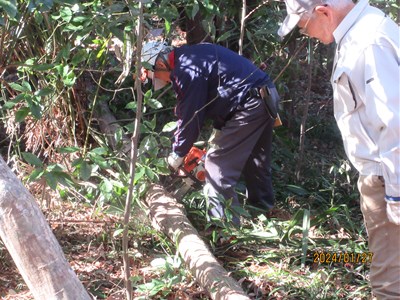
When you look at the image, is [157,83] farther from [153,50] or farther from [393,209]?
[393,209]

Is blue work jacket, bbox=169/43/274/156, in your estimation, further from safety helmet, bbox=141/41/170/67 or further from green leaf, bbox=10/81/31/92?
green leaf, bbox=10/81/31/92

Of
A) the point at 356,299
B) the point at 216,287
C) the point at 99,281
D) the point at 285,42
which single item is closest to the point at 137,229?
the point at 99,281

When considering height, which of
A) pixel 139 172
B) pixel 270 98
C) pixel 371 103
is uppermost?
pixel 371 103

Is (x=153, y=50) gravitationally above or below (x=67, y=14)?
below

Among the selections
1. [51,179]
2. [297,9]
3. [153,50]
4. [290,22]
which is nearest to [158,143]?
[153,50]

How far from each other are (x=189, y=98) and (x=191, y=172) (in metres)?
0.80

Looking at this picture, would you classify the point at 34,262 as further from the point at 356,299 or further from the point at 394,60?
the point at 356,299

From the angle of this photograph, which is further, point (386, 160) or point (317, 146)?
point (317, 146)

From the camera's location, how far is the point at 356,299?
424 centimetres

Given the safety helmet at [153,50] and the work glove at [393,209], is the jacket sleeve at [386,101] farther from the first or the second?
the safety helmet at [153,50]

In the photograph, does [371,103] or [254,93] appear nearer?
[371,103]

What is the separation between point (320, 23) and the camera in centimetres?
318

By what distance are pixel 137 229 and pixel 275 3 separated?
8.45ft
